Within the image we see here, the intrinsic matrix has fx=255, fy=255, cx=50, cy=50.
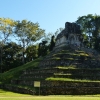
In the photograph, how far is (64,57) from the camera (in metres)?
37.3

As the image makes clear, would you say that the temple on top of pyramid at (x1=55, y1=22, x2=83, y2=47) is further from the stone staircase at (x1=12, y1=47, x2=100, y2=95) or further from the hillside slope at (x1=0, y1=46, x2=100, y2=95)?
the stone staircase at (x1=12, y1=47, x2=100, y2=95)

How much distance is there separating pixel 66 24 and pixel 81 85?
70.8 feet

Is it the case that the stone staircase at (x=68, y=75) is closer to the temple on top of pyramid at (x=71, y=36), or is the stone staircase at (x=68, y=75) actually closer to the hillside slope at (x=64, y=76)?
the hillside slope at (x=64, y=76)

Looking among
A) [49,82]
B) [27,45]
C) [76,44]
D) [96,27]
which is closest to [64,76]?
[49,82]

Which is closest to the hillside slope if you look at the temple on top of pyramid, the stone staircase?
the stone staircase

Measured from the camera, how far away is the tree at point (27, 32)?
176 feet

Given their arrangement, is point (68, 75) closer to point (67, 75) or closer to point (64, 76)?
point (67, 75)

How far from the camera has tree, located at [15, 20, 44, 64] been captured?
53500 mm

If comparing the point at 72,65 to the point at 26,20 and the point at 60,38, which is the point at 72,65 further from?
the point at 26,20

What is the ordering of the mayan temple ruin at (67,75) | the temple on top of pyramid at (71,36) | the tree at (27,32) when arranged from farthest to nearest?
1. the tree at (27,32)
2. the temple on top of pyramid at (71,36)
3. the mayan temple ruin at (67,75)

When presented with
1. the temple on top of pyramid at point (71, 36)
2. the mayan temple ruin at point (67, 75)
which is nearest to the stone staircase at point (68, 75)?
the mayan temple ruin at point (67, 75)

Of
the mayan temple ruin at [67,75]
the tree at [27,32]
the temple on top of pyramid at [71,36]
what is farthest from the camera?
the tree at [27,32]

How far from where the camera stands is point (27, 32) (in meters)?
53.9

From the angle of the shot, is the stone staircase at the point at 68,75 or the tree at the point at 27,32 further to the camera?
the tree at the point at 27,32
